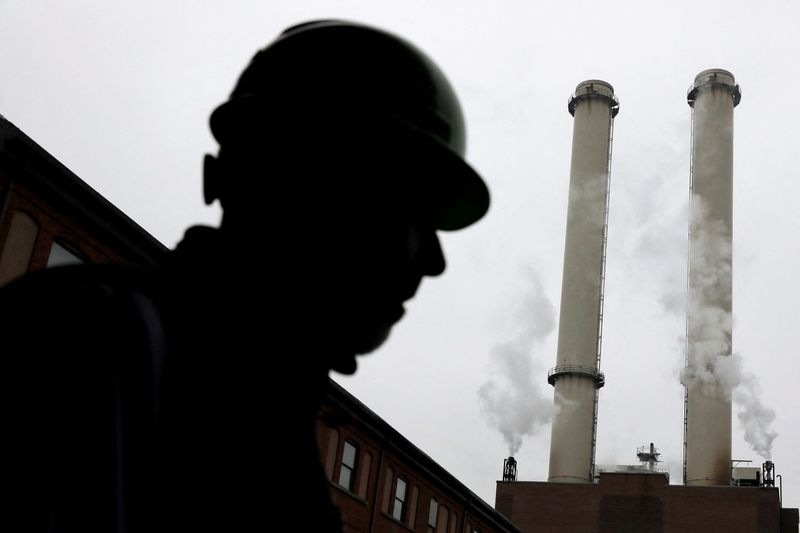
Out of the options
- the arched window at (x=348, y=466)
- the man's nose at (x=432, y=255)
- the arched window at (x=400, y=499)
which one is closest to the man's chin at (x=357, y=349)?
the man's nose at (x=432, y=255)

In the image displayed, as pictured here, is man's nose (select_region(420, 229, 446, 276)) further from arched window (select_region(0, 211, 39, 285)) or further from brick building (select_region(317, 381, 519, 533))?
brick building (select_region(317, 381, 519, 533))

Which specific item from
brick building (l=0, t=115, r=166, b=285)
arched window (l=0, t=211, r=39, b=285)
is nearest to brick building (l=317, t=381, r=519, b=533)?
brick building (l=0, t=115, r=166, b=285)

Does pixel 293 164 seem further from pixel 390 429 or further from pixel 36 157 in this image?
pixel 390 429

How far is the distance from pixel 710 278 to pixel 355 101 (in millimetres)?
47933

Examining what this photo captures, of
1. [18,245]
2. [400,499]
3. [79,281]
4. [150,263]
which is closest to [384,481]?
[400,499]

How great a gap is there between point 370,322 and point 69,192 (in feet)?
60.2

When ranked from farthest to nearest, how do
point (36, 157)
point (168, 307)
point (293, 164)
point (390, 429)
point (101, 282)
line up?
1. point (390, 429)
2. point (36, 157)
3. point (293, 164)
4. point (168, 307)
5. point (101, 282)

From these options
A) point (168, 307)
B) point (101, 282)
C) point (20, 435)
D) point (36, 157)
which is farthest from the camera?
point (36, 157)

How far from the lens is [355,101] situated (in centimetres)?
135

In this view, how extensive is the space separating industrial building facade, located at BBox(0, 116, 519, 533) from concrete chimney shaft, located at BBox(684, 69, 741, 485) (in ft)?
43.2

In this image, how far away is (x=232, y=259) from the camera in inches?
50.7

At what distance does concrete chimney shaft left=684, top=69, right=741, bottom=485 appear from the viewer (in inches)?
1729

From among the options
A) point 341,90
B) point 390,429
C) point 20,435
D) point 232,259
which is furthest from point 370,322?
point 390,429

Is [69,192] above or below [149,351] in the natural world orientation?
above
